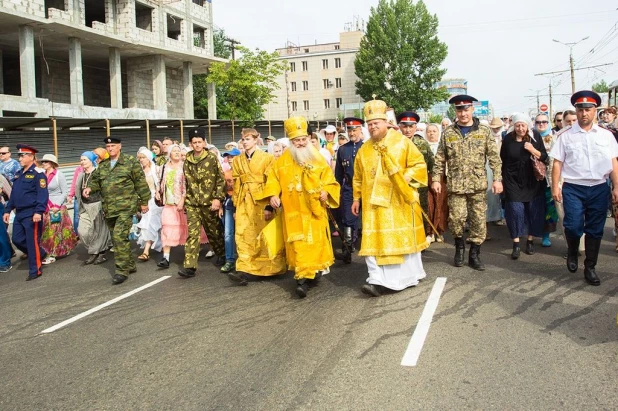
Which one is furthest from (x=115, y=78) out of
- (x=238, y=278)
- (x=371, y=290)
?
(x=371, y=290)

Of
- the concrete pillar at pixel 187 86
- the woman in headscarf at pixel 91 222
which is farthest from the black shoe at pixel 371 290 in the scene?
the concrete pillar at pixel 187 86

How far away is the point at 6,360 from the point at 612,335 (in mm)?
4913

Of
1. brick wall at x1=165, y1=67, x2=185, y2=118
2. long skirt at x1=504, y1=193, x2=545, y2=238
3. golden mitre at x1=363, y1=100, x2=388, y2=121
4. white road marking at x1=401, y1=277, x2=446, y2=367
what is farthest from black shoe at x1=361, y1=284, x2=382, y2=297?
brick wall at x1=165, y1=67, x2=185, y2=118

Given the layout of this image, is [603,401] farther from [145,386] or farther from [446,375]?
[145,386]

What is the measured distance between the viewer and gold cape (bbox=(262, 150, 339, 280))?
615 cm

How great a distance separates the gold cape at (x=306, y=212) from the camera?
615cm

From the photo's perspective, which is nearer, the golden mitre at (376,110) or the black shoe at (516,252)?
the golden mitre at (376,110)

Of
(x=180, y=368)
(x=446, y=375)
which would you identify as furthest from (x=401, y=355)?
(x=180, y=368)

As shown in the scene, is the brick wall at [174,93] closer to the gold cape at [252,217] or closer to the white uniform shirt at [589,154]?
the gold cape at [252,217]

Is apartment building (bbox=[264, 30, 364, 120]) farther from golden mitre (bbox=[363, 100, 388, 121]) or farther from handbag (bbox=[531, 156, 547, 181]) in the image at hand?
golden mitre (bbox=[363, 100, 388, 121])

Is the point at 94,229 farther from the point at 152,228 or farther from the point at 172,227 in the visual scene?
the point at 172,227

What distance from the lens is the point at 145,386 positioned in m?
3.90

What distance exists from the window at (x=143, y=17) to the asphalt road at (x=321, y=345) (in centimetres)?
3320

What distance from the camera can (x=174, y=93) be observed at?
41.8 meters
